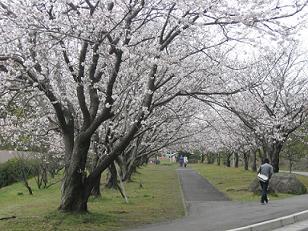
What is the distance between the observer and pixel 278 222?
12.0 m

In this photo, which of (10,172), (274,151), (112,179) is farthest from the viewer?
(10,172)

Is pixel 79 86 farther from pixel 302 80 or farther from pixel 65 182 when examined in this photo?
pixel 302 80

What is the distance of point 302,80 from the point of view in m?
29.2

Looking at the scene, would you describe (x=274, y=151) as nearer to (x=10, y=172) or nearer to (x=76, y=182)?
(x=76, y=182)

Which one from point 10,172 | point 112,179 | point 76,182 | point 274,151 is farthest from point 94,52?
point 10,172

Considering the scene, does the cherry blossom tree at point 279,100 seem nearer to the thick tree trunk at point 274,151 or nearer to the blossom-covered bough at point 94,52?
the thick tree trunk at point 274,151

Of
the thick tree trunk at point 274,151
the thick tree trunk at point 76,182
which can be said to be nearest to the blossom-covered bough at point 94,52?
the thick tree trunk at point 76,182

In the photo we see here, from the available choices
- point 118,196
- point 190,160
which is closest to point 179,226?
point 118,196

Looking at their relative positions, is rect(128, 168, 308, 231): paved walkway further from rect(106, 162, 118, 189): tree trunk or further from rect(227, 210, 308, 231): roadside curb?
rect(106, 162, 118, 189): tree trunk

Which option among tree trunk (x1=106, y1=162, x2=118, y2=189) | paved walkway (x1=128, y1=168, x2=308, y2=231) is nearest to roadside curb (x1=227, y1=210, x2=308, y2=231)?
paved walkway (x1=128, y1=168, x2=308, y2=231)

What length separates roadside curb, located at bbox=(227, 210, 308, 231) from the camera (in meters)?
10.8

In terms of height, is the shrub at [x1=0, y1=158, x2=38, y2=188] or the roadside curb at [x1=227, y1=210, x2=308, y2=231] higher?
the shrub at [x1=0, y1=158, x2=38, y2=188]

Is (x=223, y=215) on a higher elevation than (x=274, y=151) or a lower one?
lower

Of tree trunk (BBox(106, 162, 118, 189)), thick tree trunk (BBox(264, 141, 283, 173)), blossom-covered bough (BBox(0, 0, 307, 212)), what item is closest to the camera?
blossom-covered bough (BBox(0, 0, 307, 212))
